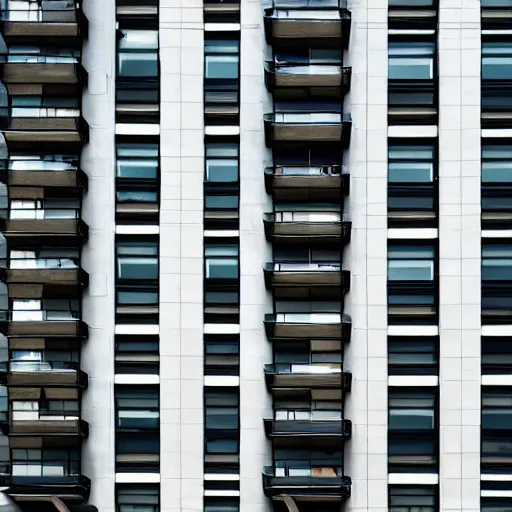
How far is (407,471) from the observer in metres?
18.0

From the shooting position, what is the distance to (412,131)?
1827cm

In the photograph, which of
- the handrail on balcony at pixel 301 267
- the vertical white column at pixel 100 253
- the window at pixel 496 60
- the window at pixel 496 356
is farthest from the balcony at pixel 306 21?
the window at pixel 496 356

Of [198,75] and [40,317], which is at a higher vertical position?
[198,75]

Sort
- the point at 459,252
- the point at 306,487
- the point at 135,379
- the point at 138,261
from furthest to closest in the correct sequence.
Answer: the point at 138,261
the point at 135,379
the point at 459,252
the point at 306,487

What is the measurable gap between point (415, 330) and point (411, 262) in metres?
1.89

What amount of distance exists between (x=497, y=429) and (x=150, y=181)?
11855mm

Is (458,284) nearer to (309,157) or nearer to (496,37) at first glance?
(309,157)

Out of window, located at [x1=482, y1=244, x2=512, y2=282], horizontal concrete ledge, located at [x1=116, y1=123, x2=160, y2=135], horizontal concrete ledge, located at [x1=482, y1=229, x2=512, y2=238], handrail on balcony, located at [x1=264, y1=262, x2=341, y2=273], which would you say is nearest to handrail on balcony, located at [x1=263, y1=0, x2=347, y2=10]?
horizontal concrete ledge, located at [x1=116, y1=123, x2=160, y2=135]

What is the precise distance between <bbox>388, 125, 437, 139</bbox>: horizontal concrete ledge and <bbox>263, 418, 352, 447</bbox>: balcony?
26.4 ft

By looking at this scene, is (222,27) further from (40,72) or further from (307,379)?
(307,379)

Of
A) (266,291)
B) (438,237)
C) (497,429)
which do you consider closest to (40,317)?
(266,291)

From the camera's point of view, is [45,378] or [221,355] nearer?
[45,378]

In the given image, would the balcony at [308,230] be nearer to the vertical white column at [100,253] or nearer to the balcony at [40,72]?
the vertical white column at [100,253]

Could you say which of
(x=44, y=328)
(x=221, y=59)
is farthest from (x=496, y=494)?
(x=221, y=59)
